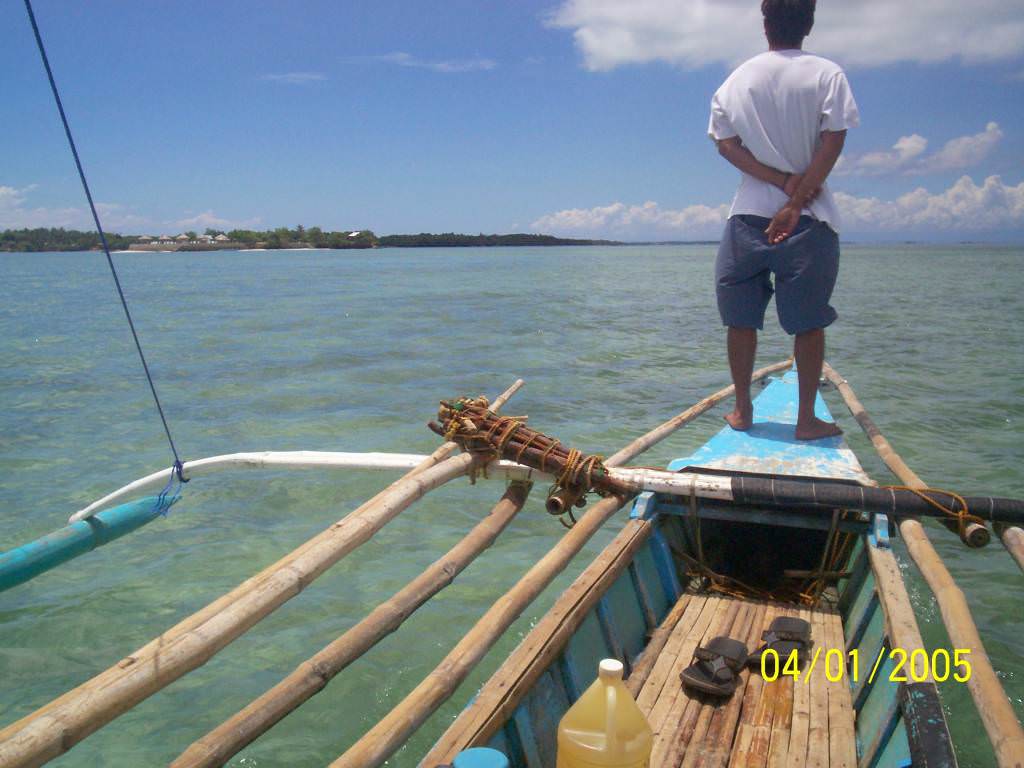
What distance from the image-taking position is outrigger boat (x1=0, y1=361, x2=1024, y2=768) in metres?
1.92

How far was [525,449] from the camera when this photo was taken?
3.48m

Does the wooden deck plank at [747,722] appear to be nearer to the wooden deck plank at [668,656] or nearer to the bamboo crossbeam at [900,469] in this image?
the wooden deck plank at [668,656]

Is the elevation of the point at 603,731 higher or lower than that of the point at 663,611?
higher

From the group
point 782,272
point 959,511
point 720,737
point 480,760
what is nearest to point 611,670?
point 480,760

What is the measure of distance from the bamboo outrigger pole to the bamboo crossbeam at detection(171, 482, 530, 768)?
203mm

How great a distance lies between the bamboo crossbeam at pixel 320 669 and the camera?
181 centimetres

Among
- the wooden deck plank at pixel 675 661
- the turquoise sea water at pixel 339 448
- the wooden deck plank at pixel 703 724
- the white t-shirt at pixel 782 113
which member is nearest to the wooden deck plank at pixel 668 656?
the wooden deck plank at pixel 675 661

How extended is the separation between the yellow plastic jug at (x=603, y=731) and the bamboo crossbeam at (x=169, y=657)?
0.84 m

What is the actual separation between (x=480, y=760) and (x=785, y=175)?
3.21 m

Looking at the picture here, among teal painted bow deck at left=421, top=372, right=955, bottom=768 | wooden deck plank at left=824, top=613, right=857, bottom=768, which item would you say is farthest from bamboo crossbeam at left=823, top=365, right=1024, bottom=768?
wooden deck plank at left=824, top=613, right=857, bottom=768

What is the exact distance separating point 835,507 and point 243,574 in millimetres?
4104

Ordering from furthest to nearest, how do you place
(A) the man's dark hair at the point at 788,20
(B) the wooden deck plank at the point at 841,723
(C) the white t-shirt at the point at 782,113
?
(A) the man's dark hair at the point at 788,20 → (C) the white t-shirt at the point at 782,113 → (B) the wooden deck plank at the point at 841,723

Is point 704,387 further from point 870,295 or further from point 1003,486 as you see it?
point 870,295

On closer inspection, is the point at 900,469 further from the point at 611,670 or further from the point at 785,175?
the point at 611,670
